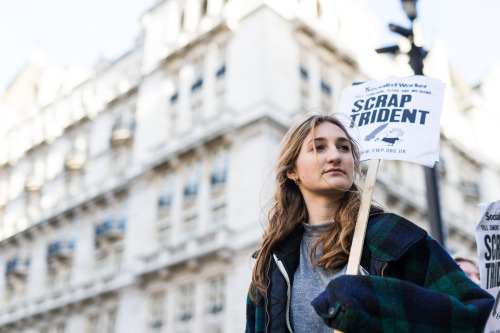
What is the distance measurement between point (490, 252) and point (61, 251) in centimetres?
3162

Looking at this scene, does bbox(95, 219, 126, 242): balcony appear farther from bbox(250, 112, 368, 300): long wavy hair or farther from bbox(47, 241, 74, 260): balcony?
bbox(250, 112, 368, 300): long wavy hair

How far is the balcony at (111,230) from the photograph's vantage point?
2981 centimetres

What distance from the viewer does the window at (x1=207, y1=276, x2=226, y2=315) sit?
76.8ft

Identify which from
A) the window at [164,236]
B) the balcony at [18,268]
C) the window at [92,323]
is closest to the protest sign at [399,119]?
the window at [164,236]

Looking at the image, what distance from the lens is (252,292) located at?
107 inches

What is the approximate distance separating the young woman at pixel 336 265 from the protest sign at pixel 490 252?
97 cm

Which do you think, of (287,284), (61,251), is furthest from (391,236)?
(61,251)

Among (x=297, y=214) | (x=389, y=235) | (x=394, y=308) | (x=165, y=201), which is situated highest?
(x=165, y=201)

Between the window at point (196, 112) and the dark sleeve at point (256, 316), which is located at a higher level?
the window at point (196, 112)

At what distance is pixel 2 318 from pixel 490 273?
36.8m

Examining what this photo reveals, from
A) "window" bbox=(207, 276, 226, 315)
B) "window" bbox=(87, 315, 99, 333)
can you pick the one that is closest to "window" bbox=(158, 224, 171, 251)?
"window" bbox=(207, 276, 226, 315)

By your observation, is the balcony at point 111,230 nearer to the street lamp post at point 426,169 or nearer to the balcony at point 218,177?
the balcony at point 218,177

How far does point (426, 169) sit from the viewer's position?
8.46 meters

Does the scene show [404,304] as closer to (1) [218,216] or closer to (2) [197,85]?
(1) [218,216]
